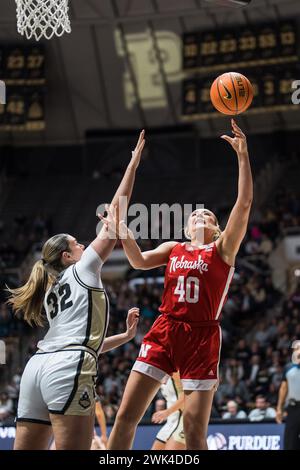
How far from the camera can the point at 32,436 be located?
637 cm

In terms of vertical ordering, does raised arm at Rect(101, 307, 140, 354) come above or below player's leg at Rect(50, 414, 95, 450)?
above

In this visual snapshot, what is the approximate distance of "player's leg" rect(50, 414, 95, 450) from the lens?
6141 mm

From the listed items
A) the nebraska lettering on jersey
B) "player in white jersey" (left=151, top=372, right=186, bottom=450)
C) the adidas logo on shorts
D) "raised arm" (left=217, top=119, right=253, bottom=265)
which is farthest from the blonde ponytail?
"player in white jersey" (left=151, top=372, right=186, bottom=450)

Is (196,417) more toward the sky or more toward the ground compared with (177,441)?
more toward the sky

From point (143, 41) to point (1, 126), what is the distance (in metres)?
5.34

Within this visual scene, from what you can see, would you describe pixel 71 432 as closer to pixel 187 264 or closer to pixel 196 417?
pixel 196 417

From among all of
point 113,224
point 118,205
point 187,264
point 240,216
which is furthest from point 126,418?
point 240,216

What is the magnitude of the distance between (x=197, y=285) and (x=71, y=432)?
68.1 inches

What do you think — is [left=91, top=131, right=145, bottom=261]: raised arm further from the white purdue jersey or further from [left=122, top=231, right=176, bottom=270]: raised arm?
[left=122, top=231, right=176, bottom=270]: raised arm

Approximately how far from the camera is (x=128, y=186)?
699 cm

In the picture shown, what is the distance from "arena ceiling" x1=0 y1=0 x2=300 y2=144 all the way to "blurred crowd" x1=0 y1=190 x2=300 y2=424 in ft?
17.6

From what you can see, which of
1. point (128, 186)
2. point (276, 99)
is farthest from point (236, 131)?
point (276, 99)

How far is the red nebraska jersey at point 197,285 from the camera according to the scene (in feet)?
24.1
